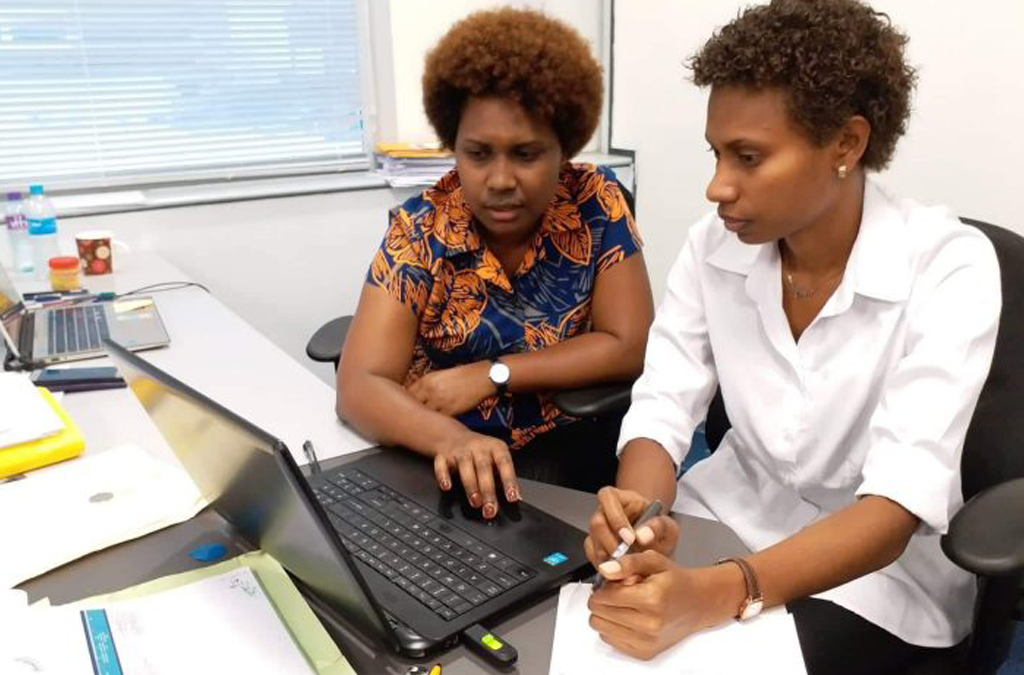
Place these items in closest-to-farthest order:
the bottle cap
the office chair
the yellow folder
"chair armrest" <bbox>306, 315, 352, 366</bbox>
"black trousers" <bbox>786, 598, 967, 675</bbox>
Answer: the office chair → "black trousers" <bbox>786, 598, 967, 675</bbox> → the yellow folder → "chair armrest" <bbox>306, 315, 352, 366</bbox> → the bottle cap

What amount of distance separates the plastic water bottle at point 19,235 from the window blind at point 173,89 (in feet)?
0.85

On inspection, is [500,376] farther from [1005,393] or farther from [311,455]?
[1005,393]

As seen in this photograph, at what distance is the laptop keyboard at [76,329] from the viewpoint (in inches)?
63.3

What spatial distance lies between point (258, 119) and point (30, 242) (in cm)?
77

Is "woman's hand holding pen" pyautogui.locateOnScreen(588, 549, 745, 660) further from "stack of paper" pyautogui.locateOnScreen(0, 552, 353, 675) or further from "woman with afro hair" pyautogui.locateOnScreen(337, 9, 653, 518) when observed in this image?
"woman with afro hair" pyautogui.locateOnScreen(337, 9, 653, 518)

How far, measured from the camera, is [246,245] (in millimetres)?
2502

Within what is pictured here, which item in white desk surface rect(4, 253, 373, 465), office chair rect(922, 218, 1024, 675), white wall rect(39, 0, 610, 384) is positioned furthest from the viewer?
white wall rect(39, 0, 610, 384)

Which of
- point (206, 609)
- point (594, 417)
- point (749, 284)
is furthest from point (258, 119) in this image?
point (206, 609)

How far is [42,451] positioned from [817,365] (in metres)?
1.03

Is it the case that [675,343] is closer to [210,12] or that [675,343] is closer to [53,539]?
[53,539]

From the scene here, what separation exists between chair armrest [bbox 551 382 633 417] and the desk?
0.33m

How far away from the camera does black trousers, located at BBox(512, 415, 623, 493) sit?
1486 millimetres

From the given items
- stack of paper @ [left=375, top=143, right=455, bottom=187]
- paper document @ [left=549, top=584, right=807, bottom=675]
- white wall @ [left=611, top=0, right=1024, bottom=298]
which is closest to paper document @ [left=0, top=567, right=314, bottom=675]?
paper document @ [left=549, top=584, right=807, bottom=675]

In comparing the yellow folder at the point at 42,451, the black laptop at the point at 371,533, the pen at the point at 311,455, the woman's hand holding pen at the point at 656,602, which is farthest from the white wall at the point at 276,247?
the woman's hand holding pen at the point at 656,602
